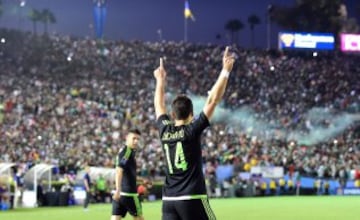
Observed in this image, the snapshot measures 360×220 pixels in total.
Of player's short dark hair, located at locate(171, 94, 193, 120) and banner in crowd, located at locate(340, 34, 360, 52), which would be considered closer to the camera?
player's short dark hair, located at locate(171, 94, 193, 120)

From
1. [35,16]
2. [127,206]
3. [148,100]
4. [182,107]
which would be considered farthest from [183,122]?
[35,16]

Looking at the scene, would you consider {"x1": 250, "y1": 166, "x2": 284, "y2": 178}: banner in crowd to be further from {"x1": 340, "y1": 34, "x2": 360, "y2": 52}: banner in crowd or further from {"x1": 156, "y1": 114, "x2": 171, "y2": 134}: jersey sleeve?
{"x1": 156, "y1": 114, "x2": 171, "y2": 134}: jersey sleeve

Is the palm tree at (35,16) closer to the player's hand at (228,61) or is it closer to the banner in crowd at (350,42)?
the banner in crowd at (350,42)

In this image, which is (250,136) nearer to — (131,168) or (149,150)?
(149,150)

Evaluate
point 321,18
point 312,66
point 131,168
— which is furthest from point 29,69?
point 131,168

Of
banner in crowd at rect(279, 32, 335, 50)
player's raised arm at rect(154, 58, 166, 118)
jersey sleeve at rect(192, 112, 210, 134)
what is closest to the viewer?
jersey sleeve at rect(192, 112, 210, 134)

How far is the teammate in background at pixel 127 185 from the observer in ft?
43.9

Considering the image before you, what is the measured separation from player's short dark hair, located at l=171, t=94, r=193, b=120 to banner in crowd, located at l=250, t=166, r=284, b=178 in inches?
1527

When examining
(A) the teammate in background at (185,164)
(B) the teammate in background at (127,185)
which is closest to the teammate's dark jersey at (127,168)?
(B) the teammate in background at (127,185)

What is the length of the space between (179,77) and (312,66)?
570 inches

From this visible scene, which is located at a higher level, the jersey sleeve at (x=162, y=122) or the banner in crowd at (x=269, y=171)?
the jersey sleeve at (x=162, y=122)

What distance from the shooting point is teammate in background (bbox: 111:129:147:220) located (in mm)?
13391

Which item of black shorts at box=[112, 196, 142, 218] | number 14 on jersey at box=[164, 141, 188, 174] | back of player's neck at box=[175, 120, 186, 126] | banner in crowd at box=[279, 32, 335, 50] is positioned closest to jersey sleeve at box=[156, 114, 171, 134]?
back of player's neck at box=[175, 120, 186, 126]

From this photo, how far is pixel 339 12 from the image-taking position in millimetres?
84625
